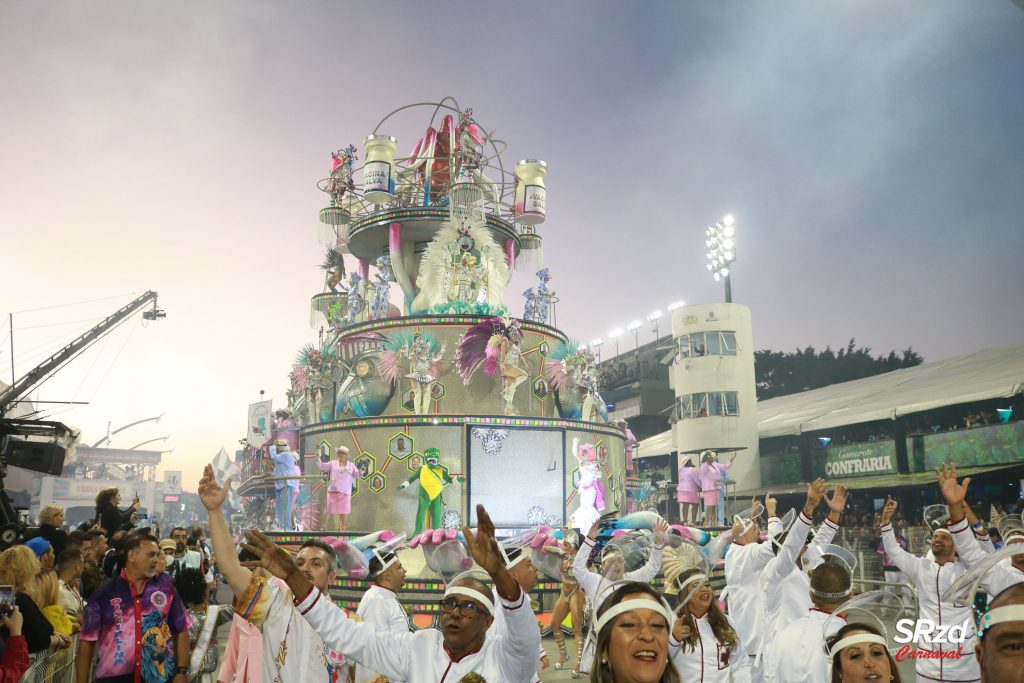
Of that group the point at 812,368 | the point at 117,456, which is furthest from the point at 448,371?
the point at 117,456

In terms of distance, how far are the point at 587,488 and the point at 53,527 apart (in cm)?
1131

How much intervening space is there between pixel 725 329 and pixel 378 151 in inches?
653

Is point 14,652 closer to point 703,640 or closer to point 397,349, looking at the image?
point 703,640

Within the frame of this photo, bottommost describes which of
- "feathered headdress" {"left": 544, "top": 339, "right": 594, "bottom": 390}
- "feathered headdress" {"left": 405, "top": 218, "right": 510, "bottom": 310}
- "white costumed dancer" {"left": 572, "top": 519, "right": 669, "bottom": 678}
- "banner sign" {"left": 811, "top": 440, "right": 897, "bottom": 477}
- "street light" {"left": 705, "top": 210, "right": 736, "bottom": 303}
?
"white costumed dancer" {"left": 572, "top": 519, "right": 669, "bottom": 678}

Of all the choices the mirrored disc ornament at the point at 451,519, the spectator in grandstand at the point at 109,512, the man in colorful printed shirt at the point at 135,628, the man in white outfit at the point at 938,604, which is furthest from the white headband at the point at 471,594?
the mirrored disc ornament at the point at 451,519

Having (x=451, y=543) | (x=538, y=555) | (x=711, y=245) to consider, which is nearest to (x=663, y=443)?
(x=711, y=245)

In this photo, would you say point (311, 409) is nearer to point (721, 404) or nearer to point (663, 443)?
point (721, 404)

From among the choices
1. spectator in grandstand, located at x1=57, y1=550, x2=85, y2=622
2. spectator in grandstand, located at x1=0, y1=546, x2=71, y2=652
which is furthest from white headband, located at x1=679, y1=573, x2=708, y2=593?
spectator in grandstand, located at x1=57, y1=550, x2=85, y2=622

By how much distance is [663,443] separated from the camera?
38.0m

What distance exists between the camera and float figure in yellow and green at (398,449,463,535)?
1575 centimetres

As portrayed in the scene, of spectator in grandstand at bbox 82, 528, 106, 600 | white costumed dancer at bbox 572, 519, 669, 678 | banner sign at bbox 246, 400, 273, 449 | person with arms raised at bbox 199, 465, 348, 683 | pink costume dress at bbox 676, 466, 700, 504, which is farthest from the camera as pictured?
banner sign at bbox 246, 400, 273, 449

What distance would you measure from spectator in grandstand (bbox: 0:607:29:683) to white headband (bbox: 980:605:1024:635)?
4510mm

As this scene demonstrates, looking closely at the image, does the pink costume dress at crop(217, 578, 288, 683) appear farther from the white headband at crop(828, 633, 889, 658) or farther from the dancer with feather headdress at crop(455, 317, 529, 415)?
the dancer with feather headdress at crop(455, 317, 529, 415)
